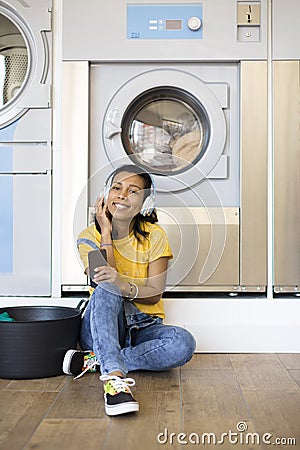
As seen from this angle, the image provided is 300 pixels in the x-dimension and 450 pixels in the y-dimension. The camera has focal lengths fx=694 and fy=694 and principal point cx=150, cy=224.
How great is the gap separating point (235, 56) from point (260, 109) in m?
0.22

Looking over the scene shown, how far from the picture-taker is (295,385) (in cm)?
211

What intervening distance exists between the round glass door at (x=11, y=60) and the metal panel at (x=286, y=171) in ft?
3.23

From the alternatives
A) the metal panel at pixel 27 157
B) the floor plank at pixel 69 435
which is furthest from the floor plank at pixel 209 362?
the metal panel at pixel 27 157

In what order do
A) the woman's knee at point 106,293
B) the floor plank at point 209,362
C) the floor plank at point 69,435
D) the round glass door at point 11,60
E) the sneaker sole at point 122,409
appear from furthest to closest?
the round glass door at point 11,60
the floor plank at point 209,362
the woman's knee at point 106,293
the sneaker sole at point 122,409
the floor plank at point 69,435

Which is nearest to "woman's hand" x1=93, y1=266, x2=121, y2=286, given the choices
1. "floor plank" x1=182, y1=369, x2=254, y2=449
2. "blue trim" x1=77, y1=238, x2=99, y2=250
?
"blue trim" x1=77, y1=238, x2=99, y2=250

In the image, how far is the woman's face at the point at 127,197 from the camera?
2.31 meters

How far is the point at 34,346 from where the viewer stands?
2.16 meters

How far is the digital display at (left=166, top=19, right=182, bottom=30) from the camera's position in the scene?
266cm

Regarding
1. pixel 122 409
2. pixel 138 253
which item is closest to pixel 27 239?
pixel 138 253

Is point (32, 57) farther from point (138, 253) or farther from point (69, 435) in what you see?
point (69, 435)

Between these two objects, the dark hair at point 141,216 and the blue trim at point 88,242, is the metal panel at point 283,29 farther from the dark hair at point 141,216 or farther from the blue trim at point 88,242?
Answer: the blue trim at point 88,242

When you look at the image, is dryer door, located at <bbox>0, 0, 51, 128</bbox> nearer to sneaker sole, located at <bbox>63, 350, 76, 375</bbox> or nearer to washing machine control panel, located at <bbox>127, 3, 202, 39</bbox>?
washing machine control panel, located at <bbox>127, 3, 202, 39</bbox>

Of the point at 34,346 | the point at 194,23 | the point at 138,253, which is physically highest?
the point at 194,23

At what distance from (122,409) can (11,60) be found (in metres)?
1.56
